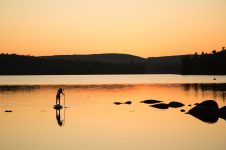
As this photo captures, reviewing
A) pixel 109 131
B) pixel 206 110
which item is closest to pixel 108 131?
pixel 109 131

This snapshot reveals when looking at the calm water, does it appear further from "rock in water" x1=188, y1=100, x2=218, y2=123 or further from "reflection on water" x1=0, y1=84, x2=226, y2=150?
"rock in water" x1=188, y1=100, x2=218, y2=123

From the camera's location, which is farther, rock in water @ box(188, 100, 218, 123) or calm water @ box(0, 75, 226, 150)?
rock in water @ box(188, 100, 218, 123)

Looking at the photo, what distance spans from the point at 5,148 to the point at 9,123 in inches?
560

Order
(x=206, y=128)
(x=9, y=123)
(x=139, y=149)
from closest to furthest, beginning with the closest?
(x=139, y=149) → (x=206, y=128) → (x=9, y=123)

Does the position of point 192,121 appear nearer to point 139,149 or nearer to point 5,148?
point 139,149

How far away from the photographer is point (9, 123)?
4341 centimetres

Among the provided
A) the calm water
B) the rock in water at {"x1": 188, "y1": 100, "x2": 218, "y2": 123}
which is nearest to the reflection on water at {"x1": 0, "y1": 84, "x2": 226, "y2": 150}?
the calm water

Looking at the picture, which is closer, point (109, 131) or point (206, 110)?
point (109, 131)

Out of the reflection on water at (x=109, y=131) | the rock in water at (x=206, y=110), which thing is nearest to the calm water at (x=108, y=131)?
the reflection on water at (x=109, y=131)

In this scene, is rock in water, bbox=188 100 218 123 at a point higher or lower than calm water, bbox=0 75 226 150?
higher

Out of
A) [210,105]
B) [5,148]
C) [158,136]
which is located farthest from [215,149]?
[210,105]

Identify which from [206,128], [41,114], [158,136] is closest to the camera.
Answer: [158,136]

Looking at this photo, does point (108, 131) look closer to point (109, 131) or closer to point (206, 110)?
point (109, 131)

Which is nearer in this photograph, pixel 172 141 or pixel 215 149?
pixel 215 149
